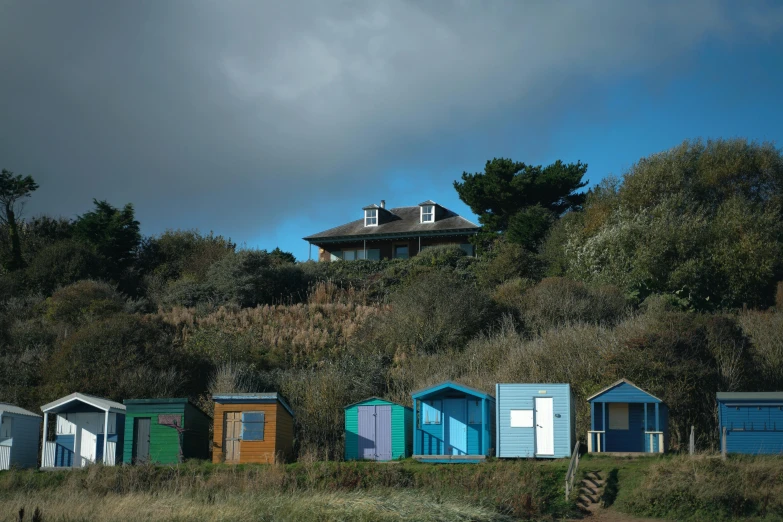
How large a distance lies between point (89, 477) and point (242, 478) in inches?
181

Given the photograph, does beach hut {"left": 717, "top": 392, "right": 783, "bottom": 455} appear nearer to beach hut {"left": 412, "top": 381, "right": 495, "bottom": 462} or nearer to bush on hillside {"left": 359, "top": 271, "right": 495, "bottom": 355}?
beach hut {"left": 412, "top": 381, "right": 495, "bottom": 462}

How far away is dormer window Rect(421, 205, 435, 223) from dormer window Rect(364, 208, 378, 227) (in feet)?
12.0

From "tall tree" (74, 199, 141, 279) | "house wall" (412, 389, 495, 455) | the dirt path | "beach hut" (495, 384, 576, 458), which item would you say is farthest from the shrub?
the dirt path

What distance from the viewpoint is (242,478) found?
2369cm

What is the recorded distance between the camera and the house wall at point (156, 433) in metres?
26.8

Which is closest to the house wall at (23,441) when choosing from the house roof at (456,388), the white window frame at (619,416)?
the house roof at (456,388)

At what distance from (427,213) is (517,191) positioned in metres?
8.34

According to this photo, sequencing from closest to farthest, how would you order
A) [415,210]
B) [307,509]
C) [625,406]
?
[307,509]
[625,406]
[415,210]

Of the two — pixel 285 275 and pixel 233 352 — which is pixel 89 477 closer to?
pixel 233 352

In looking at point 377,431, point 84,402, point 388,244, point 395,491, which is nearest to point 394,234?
point 388,244

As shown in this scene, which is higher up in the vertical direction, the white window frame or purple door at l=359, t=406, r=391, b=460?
the white window frame

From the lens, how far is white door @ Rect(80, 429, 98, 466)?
92.0 ft

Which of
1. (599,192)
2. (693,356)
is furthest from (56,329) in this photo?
(599,192)

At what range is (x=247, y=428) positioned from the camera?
26.8 meters
